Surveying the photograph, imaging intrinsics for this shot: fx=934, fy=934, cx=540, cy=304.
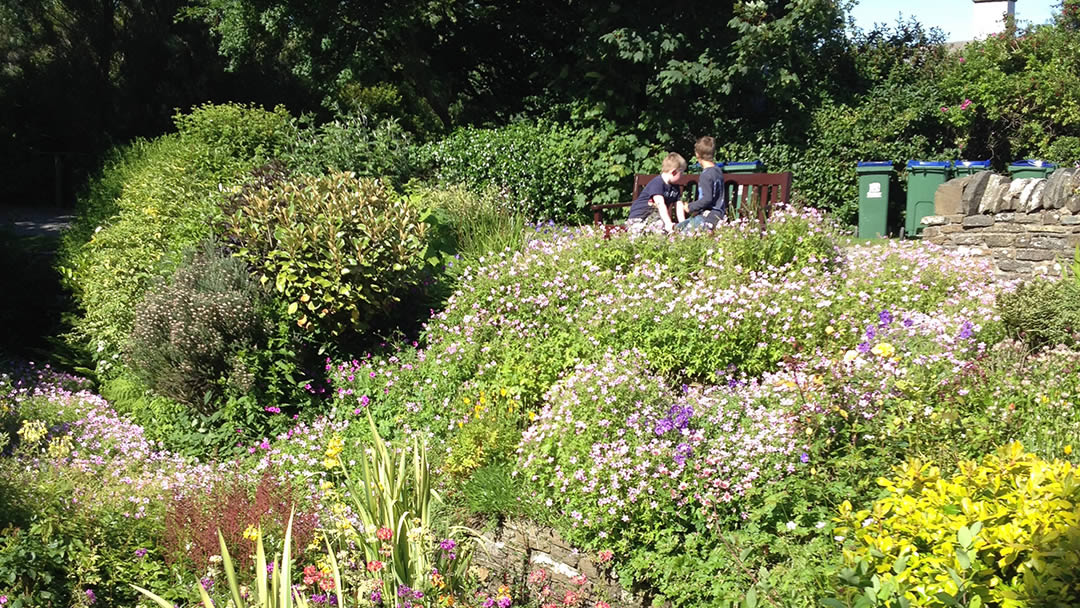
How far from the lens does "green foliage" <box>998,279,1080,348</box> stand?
201 inches

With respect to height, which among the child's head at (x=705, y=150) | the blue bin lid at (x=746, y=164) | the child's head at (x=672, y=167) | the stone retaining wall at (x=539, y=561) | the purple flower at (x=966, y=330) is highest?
the child's head at (x=705, y=150)

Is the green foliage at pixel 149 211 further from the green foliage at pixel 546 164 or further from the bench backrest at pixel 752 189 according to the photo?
the bench backrest at pixel 752 189

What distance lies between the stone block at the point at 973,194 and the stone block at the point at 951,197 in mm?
41

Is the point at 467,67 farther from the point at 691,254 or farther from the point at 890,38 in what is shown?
the point at 691,254

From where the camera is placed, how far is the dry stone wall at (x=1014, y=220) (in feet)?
27.3

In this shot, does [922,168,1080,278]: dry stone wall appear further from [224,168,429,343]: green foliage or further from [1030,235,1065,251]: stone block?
[224,168,429,343]: green foliage

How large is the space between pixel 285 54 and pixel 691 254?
12.8 meters

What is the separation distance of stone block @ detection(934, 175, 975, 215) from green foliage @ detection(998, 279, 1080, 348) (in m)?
4.31

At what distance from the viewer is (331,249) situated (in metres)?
6.19

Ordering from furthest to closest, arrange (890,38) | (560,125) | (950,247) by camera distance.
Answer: (890,38) → (560,125) → (950,247)

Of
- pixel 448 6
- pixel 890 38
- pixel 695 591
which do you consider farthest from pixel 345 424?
pixel 890 38

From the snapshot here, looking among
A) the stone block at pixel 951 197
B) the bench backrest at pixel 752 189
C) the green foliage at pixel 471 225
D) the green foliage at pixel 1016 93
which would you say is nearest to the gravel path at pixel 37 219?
the green foliage at pixel 471 225

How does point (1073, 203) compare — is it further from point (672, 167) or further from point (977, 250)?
point (672, 167)

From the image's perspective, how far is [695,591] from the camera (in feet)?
12.6
